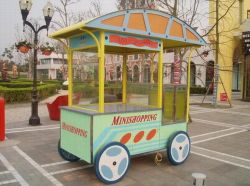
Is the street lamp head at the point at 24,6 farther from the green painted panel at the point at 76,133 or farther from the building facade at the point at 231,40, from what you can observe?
the building facade at the point at 231,40

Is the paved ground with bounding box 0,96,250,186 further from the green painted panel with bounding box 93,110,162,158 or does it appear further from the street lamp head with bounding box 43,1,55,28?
the street lamp head with bounding box 43,1,55,28

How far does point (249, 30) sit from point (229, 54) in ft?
7.94

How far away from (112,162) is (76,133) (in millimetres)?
894

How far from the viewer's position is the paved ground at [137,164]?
5109 mm

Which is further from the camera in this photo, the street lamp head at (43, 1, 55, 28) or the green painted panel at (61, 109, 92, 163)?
the street lamp head at (43, 1, 55, 28)

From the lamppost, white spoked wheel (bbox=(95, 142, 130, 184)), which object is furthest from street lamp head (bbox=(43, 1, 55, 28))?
white spoked wheel (bbox=(95, 142, 130, 184))

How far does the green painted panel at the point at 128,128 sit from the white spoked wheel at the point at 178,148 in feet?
1.24

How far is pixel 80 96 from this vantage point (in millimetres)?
6301

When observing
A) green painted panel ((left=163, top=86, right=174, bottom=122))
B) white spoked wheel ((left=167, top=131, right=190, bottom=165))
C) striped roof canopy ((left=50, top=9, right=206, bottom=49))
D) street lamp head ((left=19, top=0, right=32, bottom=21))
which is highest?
street lamp head ((left=19, top=0, right=32, bottom=21))

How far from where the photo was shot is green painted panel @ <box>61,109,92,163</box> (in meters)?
4.93

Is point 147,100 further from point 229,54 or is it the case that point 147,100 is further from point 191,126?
point 229,54

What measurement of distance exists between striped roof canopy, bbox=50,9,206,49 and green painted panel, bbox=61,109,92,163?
153 centimetres

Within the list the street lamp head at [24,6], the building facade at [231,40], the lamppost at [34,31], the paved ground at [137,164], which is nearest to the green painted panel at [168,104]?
the paved ground at [137,164]

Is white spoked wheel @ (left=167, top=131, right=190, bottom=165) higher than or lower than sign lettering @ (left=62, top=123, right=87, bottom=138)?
lower
